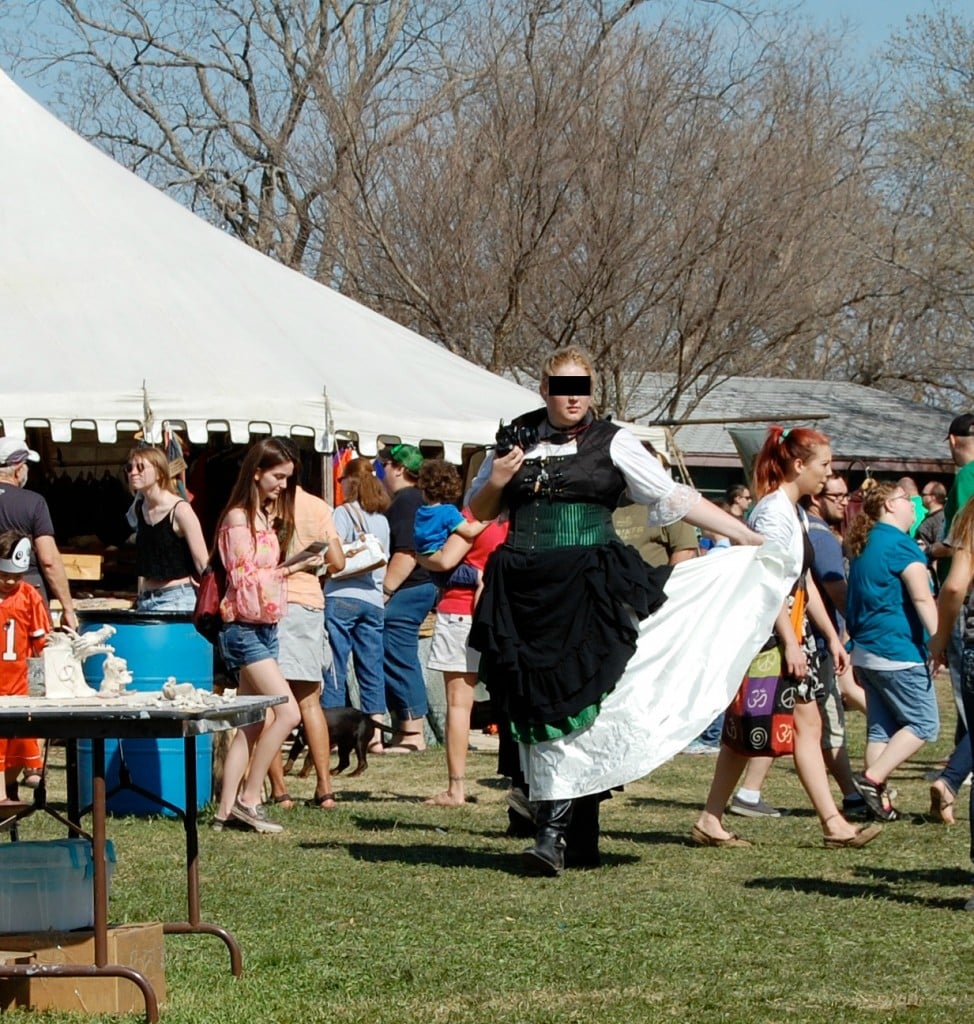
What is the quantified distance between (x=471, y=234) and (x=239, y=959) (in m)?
18.4

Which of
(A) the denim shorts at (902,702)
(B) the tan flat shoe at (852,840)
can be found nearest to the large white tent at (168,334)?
(A) the denim shorts at (902,702)

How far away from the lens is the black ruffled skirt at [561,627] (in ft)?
22.5

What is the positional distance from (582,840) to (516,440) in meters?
1.68

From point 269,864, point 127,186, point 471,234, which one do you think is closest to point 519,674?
point 269,864

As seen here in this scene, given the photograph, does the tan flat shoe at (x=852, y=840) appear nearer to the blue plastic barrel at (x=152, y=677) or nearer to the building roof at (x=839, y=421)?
the blue plastic barrel at (x=152, y=677)

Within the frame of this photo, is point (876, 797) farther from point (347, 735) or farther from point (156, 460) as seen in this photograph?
point (156, 460)

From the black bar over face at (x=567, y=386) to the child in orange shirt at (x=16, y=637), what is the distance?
3.03m

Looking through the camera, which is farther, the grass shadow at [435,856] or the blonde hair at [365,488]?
the blonde hair at [365,488]

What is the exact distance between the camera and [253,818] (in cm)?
841

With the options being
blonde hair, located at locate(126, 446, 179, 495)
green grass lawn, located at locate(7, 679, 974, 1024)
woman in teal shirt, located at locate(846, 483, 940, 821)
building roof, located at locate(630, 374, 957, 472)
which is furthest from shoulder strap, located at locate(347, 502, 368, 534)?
building roof, located at locate(630, 374, 957, 472)

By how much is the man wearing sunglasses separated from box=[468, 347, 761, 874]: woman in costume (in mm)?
3528

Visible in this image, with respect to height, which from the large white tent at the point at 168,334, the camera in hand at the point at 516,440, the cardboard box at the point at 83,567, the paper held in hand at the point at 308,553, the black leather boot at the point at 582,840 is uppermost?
the large white tent at the point at 168,334

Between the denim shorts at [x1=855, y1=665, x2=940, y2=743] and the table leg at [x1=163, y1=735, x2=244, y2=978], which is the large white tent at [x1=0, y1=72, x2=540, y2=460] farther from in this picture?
the table leg at [x1=163, y1=735, x2=244, y2=978]

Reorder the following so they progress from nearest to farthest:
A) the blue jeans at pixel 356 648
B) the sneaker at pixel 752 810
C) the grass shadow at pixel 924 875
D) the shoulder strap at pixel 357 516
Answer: the grass shadow at pixel 924 875, the sneaker at pixel 752 810, the blue jeans at pixel 356 648, the shoulder strap at pixel 357 516
